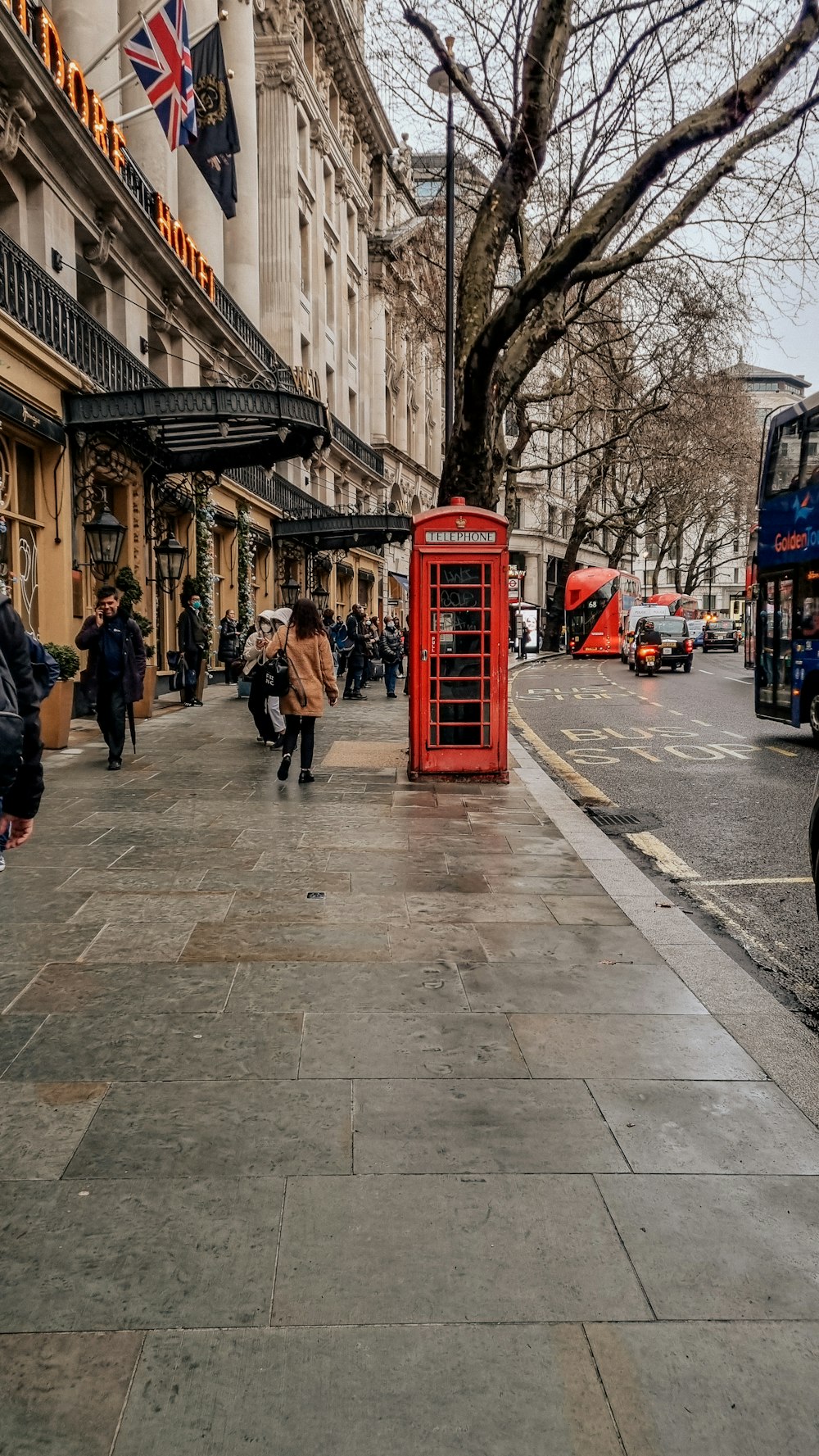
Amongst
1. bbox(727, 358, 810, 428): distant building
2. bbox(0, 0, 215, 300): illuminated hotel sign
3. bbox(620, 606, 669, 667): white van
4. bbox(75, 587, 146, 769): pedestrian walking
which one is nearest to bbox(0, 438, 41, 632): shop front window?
bbox(75, 587, 146, 769): pedestrian walking

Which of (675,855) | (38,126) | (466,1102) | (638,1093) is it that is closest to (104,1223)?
(466,1102)

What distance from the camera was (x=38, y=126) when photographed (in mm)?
14461

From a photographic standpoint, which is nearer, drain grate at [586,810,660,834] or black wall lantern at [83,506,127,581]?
drain grate at [586,810,660,834]

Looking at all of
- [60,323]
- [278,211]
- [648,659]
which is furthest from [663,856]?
[278,211]

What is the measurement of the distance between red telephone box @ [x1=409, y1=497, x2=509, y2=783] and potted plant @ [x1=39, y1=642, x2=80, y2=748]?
3.95 metres

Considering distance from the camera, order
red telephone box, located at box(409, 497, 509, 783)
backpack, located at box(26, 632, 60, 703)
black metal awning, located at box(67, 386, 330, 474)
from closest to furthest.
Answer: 1. backpack, located at box(26, 632, 60, 703)
2. red telephone box, located at box(409, 497, 509, 783)
3. black metal awning, located at box(67, 386, 330, 474)

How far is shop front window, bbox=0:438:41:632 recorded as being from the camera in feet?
46.5

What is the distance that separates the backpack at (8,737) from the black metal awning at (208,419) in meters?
13.4

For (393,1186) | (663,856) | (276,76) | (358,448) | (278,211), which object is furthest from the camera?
(358,448)

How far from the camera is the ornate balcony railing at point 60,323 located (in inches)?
528

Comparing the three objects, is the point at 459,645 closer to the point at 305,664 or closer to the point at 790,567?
the point at 305,664

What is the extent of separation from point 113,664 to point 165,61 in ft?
30.6

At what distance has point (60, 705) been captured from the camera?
12273 millimetres

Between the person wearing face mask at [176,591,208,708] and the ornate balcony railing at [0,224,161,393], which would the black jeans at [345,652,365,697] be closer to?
the person wearing face mask at [176,591,208,708]
